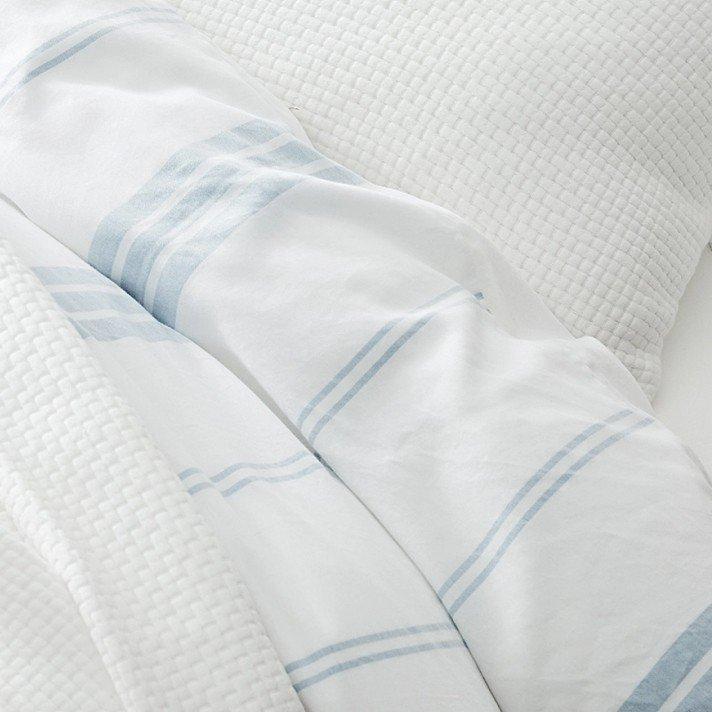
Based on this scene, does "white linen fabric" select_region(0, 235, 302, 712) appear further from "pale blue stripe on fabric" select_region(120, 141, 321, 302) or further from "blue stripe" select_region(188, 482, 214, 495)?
"pale blue stripe on fabric" select_region(120, 141, 321, 302)

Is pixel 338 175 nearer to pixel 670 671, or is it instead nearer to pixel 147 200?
pixel 147 200

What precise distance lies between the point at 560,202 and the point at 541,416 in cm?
27

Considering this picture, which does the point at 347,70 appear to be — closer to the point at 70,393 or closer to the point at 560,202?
the point at 560,202

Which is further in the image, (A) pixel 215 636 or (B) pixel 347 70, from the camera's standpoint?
(B) pixel 347 70

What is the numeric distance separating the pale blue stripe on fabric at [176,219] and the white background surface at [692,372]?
0.37m

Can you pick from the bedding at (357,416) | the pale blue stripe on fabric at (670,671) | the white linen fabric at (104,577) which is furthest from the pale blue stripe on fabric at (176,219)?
the pale blue stripe on fabric at (670,671)

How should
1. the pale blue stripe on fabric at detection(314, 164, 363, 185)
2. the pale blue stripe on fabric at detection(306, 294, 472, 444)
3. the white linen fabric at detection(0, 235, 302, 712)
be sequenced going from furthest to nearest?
the pale blue stripe on fabric at detection(314, 164, 363, 185)
the pale blue stripe on fabric at detection(306, 294, 472, 444)
the white linen fabric at detection(0, 235, 302, 712)

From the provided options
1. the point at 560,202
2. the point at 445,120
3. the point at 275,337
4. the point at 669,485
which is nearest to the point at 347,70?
the point at 445,120

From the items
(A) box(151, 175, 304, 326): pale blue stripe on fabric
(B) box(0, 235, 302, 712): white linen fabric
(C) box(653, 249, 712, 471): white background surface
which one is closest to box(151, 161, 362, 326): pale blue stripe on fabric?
(A) box(151, 175, 304, 326): pale blue stripe on fabric

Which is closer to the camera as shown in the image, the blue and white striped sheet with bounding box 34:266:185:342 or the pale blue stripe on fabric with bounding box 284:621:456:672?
the pale blue stripe on fabric with bounding box 284:621:456:672

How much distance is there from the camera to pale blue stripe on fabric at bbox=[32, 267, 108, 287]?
646mm

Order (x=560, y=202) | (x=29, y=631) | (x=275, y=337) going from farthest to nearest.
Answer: (x=560, y=202) < (x=275, y=337) < (x=29, y=631)

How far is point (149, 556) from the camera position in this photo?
0.51 metres

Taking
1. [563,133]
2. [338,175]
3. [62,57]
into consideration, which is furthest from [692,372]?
[62,57]
